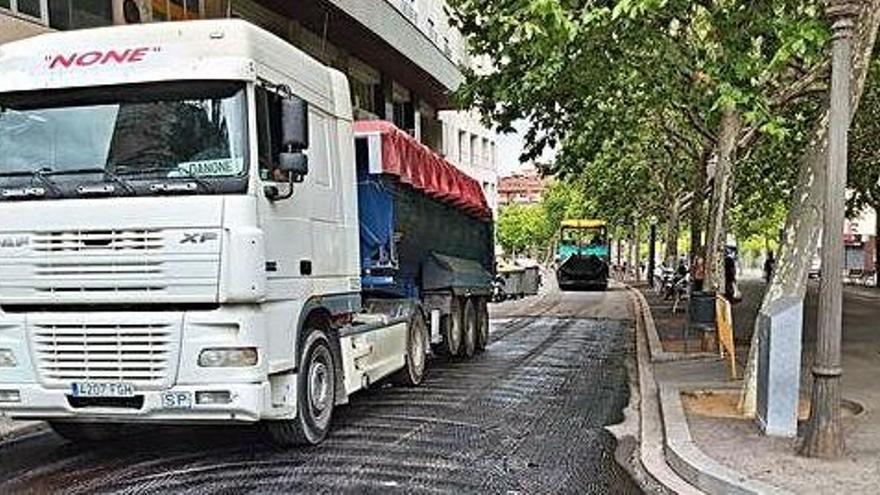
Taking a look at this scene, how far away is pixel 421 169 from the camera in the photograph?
12.6 metres

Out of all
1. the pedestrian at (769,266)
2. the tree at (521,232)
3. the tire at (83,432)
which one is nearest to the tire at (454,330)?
the pedestrian at (769,266)

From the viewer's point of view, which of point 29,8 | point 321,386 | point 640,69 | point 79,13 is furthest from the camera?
point 79,13

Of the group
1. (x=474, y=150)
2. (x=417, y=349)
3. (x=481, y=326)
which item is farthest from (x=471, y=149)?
(x=417, y=349)

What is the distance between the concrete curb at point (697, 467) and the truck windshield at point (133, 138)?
4.00m

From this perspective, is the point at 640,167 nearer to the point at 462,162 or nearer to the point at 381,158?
the point at 462,162

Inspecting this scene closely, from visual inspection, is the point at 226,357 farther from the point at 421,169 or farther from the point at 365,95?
the point at 365,95

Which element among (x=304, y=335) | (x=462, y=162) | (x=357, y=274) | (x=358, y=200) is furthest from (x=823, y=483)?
(x=462, y=162)

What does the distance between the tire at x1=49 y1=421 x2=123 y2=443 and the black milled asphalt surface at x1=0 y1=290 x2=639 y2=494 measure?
0.11 meters

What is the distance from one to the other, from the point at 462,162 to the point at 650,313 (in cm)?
3117

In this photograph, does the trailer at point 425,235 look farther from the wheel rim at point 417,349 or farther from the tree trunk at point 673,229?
the tree trunk at point 673,229

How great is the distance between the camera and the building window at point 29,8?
46.4 ft

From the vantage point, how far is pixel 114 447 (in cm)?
888

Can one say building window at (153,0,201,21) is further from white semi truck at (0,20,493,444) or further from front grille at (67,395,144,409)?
front grille at (67,395,144,409)

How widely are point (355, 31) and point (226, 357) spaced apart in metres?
16.7
